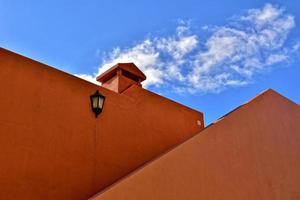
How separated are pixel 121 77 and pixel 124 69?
54 cm

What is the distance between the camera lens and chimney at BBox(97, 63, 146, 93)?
6596mm

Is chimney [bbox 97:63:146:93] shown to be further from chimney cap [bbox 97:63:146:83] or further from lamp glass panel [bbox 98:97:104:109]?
lamp glass panel [bbox 98:97:104:109]

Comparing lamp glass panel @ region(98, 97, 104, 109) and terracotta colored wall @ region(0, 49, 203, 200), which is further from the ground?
lamp glass panel @ region(98, 97, 104, 109)

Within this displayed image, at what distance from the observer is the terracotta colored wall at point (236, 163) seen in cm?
350

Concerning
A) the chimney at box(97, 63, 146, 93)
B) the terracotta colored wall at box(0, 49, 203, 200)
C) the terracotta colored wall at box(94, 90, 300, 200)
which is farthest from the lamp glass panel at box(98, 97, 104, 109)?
the terracotta colored wall at box(94, 90, 300, 200)

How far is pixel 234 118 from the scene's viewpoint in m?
4.60

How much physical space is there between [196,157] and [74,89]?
245 centimetres

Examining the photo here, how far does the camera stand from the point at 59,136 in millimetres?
4836

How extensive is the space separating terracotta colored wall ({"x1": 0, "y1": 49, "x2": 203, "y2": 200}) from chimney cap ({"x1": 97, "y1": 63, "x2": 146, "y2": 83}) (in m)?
0.95

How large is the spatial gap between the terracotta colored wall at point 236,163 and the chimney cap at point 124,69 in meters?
3.10

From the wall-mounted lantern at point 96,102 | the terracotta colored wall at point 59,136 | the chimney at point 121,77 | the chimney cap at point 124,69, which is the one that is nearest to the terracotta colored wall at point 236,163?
the terracotta colored wall at point 59,136

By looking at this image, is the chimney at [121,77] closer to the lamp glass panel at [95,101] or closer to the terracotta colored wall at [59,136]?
the terracotta colored wall at [59,136]

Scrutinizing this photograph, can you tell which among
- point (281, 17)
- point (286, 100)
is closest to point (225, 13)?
point (281, 17)

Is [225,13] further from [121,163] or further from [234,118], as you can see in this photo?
[121,163]
